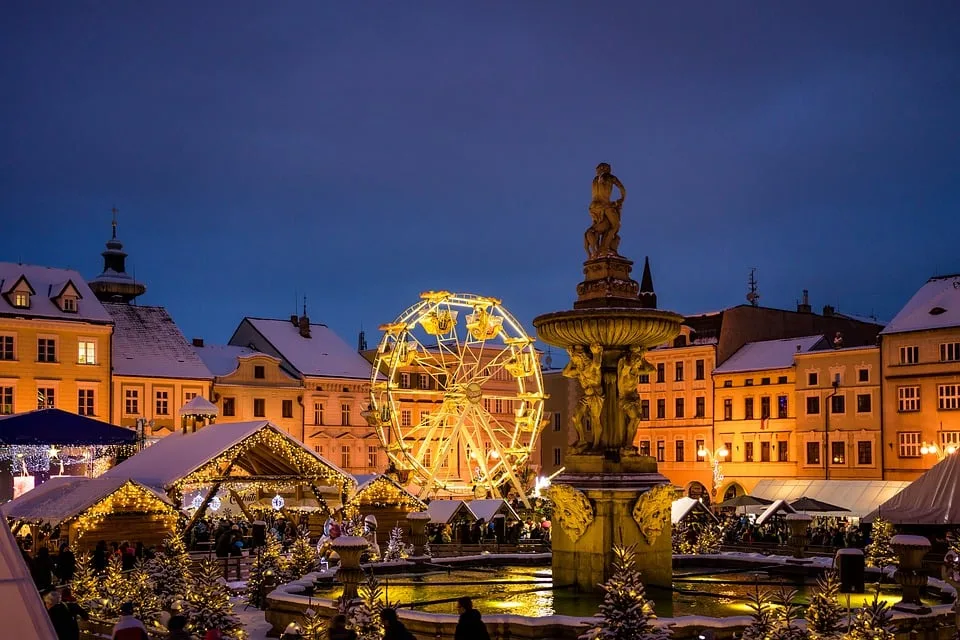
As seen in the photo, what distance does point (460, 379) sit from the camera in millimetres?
44375

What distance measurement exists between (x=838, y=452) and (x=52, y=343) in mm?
38032

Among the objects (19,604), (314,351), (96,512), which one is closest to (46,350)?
(314,351)

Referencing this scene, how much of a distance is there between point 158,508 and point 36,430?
16.4 ft

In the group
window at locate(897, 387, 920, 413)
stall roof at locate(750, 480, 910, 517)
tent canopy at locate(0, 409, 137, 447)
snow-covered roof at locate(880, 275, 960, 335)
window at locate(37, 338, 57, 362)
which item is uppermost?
snow-covered roof at locate(880, 275, 960, 335)

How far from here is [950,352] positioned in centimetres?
5028

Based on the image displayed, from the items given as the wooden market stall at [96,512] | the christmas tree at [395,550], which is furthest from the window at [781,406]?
the wooden market stall at [96,512]

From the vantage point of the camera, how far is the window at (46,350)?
51375 mm

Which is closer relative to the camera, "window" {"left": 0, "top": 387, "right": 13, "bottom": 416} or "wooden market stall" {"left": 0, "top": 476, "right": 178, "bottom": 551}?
"wooden market stall" {"left": 0, "top": 476, "right": 178, "bottom": 551}

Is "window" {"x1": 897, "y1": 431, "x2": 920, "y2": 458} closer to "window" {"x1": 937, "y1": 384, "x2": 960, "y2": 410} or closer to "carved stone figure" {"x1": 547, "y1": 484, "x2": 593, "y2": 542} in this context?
"window" {"x1": 937, "y1": 384, "x2": 960, "y2": 410}

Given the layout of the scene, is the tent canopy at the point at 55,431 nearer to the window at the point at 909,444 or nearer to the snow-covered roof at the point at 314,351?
the snow-covered roof at the point at 314,351

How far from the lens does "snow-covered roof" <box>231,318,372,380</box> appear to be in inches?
2522

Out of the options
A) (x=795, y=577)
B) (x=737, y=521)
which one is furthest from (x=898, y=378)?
(x=795, y=577)

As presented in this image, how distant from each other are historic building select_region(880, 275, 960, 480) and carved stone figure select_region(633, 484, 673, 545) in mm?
35165

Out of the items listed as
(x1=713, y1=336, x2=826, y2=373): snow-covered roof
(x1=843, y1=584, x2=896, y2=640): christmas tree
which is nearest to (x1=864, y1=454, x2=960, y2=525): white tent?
(x1=843, y1=584, x2=896, y2=640): christmas tree
